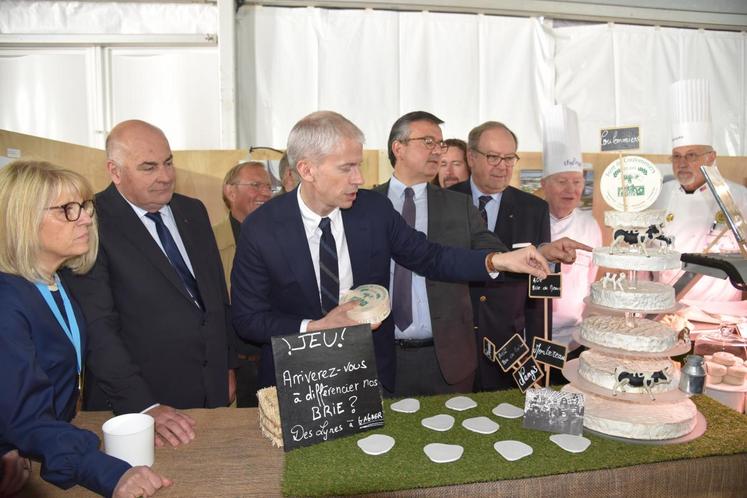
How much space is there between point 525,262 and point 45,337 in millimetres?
1486

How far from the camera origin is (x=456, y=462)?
1.46 meters

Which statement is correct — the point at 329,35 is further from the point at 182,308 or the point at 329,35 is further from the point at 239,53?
the point at 182,308

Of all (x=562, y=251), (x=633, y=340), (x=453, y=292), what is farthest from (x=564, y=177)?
(x=633, y=340)

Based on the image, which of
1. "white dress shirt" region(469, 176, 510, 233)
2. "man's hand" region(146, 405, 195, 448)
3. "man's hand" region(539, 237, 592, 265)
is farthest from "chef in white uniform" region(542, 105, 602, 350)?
"man's hand" region(146, 405, 195, 448)

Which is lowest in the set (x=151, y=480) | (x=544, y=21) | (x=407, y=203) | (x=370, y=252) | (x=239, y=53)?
(x=151, y=480)

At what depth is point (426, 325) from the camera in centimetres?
267

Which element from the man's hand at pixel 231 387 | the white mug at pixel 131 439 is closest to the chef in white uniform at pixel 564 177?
the man's hand at pixel 231 387

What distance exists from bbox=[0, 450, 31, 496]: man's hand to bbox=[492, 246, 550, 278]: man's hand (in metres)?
1.55

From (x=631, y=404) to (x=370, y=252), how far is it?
1.05 meters

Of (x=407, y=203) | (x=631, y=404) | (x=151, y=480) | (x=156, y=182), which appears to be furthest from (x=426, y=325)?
(x=151, y=480)

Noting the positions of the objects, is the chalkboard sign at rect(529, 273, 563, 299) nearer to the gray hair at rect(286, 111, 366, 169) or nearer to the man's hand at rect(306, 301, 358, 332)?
the man's hand at rect(306, 301, 358, 332)

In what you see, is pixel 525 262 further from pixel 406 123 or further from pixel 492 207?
pixel 492 207

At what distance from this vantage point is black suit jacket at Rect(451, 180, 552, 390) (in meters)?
3.03

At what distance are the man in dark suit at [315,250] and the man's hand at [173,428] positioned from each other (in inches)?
15.1
